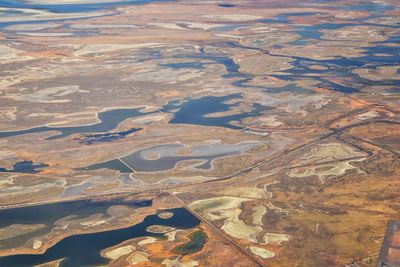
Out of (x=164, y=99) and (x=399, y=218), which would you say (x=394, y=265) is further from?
(x=164, y=99)

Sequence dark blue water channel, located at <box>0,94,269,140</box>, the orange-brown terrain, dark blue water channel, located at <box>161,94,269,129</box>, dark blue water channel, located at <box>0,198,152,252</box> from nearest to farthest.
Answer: the orange-brown terrain < dark blue water channel, located at <box>0,198,152,252</box> < dark blue water channel, located at <box>0,94,269,140</box> < dark blue water channel, located at <box>161,94,269,129</box>

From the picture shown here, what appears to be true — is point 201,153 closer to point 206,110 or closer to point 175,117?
point 175,117

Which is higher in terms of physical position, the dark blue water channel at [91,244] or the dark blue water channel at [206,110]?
the dark blue water channel at [206,110]

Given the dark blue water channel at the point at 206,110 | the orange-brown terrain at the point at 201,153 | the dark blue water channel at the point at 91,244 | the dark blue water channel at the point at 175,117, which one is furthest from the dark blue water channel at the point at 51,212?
the dark blue water channel at the point at 206,110

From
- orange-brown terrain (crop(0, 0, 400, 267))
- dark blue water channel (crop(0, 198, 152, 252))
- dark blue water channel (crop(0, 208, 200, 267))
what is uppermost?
orange-brown terrain (crop(0, 0, 400, 267))

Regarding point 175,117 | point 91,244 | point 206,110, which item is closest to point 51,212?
point 91,244

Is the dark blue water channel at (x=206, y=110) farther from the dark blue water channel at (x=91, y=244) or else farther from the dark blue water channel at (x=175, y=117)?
the dark blue water channel at (x=91, y=244)

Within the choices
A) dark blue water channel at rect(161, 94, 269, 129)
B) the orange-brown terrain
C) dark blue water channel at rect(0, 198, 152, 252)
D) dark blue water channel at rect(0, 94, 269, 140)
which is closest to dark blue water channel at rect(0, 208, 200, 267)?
the orange-brown terrain

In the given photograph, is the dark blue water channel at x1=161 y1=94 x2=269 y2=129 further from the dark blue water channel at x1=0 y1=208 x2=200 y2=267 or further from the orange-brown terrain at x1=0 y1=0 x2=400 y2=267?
the dark blue water channel at x1=0 y1=208 x2=200 y2=267
